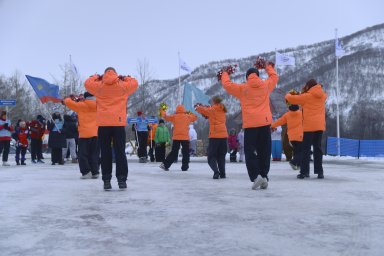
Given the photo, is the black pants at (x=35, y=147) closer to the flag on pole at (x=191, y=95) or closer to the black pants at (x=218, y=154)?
the flag on pole at (x=191, y=95)

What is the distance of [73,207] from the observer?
5168 mm

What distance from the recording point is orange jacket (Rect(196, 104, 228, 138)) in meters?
9.62

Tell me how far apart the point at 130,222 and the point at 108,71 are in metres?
3.29

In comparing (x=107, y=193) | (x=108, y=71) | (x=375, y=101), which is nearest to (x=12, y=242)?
(x=107, y=193)

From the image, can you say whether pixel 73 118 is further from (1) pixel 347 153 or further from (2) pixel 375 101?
(2) pixel 375 101

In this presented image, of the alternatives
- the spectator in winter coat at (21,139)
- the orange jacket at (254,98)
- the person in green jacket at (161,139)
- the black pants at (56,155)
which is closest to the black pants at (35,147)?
the spectator in winter coat at (21,139)

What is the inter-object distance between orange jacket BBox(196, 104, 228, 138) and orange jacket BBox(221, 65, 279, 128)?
2.16 m

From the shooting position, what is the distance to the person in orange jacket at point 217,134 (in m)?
9.48

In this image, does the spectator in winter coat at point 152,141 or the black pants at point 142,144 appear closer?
the black pants at point 142,144

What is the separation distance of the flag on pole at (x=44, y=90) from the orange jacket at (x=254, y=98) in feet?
33.9

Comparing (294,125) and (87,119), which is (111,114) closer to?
(87,119)

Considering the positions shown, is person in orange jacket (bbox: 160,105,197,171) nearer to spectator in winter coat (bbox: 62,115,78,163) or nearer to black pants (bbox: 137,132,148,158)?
spectator in winter coat (bbox: 62,115,78,163)

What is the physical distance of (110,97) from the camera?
7059 millimetres

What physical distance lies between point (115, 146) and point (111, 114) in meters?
0.48
